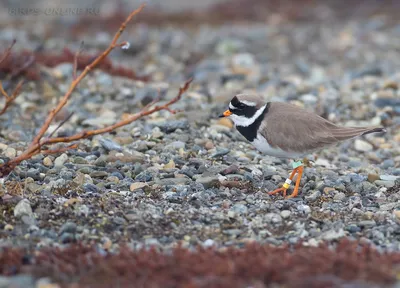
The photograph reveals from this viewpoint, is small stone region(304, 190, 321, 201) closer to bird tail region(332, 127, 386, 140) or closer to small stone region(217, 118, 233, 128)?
bird tail region(332, 127, 386, 140)

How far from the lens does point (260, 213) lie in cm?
670

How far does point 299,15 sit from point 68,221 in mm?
15799

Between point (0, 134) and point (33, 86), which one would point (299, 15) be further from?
point (0, 134)

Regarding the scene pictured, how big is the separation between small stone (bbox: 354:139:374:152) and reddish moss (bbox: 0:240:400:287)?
4522 mm

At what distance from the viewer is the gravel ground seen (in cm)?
621

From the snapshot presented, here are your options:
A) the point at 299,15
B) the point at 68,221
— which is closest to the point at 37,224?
the point at 68,221

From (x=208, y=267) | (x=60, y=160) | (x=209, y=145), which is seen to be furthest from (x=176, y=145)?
(x=208, y=267)

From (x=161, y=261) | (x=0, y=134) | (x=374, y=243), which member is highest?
(x=0, y=134)

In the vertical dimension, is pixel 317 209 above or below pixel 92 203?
below

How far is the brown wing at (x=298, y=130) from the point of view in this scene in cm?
739

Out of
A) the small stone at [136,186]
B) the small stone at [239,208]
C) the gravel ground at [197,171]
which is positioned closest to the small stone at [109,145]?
the gravel ground at [197,171]

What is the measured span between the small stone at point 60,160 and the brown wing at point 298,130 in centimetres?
236

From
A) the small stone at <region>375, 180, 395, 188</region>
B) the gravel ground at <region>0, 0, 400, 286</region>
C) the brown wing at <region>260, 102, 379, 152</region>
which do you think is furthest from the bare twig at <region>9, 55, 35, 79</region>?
the small stone at <region>375, 180, 395, 188</region>

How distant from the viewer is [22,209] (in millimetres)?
6199
